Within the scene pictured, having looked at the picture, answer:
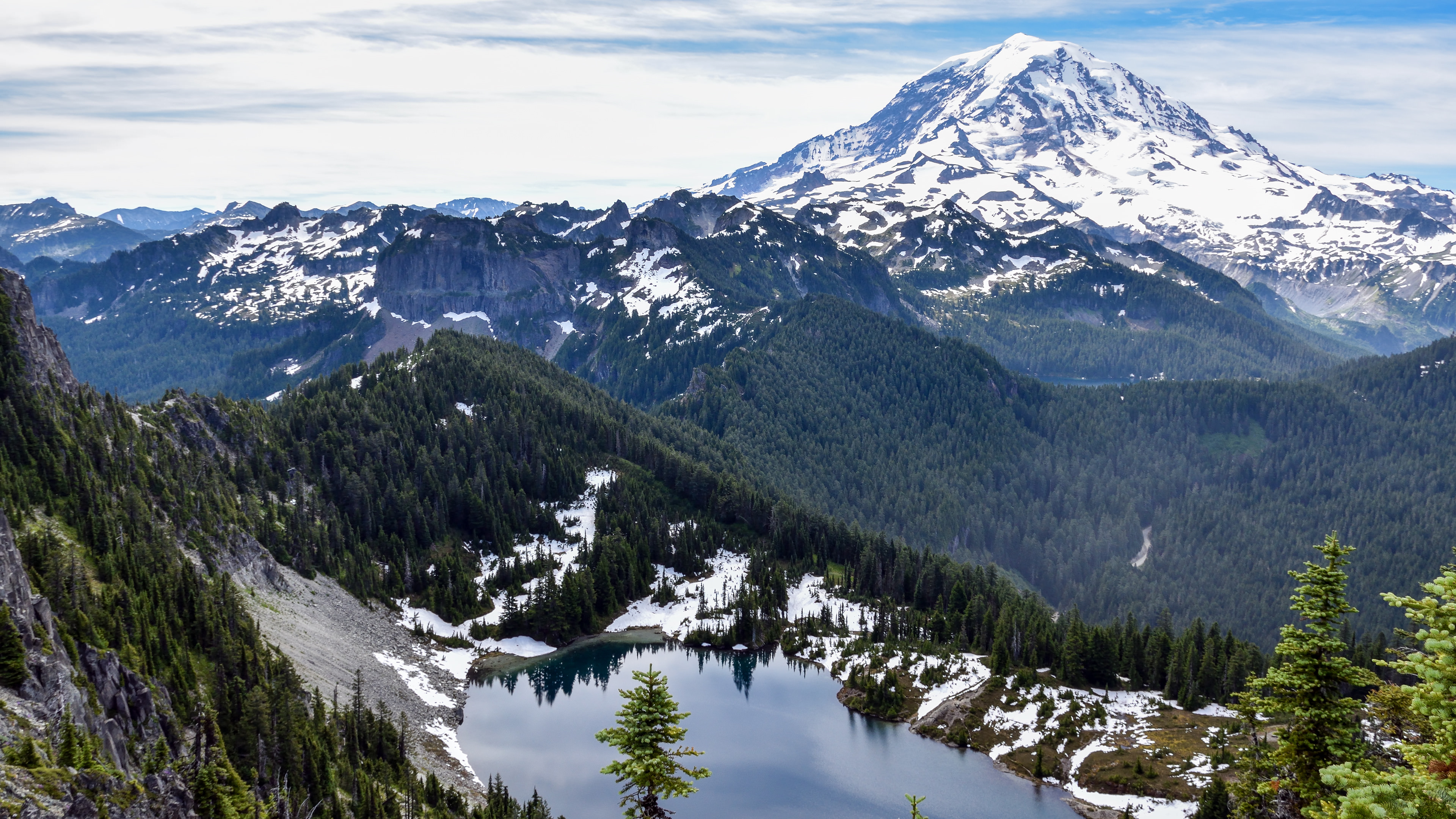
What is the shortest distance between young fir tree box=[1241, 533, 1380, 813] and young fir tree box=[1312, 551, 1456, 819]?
1771cm

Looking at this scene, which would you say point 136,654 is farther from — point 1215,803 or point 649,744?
point 1215,803

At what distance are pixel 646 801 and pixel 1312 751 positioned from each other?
112 feet

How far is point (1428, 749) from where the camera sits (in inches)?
1125

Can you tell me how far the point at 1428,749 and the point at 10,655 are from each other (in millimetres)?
73438

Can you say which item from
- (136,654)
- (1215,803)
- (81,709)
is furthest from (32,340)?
(1215,803)

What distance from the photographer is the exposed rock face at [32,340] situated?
129 m

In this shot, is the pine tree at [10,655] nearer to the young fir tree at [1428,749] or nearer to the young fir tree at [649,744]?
the young fir tree at [649,744]

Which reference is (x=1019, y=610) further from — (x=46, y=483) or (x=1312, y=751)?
(x=46, y=483)

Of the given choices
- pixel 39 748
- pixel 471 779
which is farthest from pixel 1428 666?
pixel 471 779

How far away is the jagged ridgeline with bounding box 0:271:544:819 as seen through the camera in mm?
59906

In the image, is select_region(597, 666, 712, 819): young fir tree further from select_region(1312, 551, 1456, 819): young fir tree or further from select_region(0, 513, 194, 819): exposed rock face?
select_region(0, 513, 194, 819): exposed rock face

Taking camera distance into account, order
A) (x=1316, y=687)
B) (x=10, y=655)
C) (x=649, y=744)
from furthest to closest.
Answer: (x=10, y=655), (x=1316, y=687), (x=649, y=744)

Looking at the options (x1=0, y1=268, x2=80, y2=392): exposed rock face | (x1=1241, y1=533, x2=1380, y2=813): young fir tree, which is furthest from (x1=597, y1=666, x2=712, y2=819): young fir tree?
(x1=0, y1=268, x2=80, y2=392): exposed rock face

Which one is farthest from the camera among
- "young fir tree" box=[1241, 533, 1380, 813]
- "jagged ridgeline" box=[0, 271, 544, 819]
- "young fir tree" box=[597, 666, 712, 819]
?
"jagged ridgeline" box=[0, 271, 544, 819]
